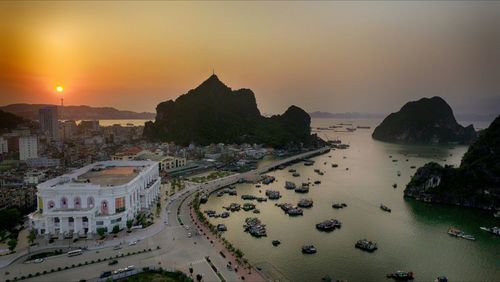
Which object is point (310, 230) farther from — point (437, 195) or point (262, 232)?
point (437, 195)

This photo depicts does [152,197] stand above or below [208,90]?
below

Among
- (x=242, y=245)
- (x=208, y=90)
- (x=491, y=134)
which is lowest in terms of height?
(x=242, y=245)

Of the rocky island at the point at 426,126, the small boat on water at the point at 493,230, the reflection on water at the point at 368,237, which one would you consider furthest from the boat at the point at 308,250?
the rocky island at the point at 426,126

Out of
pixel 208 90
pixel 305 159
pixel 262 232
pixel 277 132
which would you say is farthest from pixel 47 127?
pixel 262 232

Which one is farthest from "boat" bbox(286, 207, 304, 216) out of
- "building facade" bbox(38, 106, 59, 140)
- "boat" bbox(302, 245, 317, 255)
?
"building facade" bbox(38, 106, 59, 140)

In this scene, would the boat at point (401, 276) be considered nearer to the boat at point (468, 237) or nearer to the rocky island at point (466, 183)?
the boat at point (468, 237)

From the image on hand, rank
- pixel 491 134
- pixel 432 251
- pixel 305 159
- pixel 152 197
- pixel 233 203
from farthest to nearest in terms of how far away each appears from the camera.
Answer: pixel 305 159, pixel 491 134, pixel 233 203, pixel 152 197, pixel 432 251

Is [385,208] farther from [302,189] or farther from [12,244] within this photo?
[12,244]

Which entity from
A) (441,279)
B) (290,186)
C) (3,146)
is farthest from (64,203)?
(3,146)
